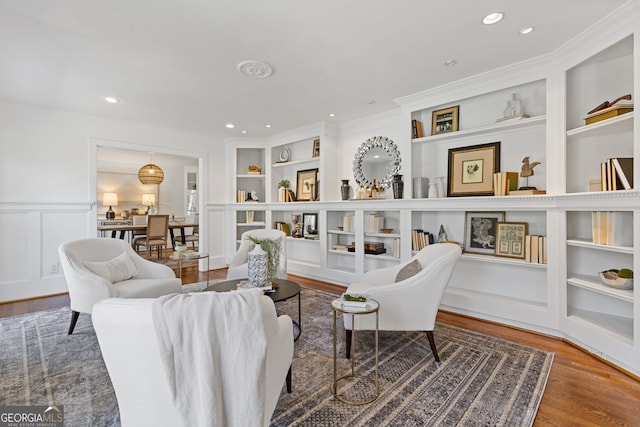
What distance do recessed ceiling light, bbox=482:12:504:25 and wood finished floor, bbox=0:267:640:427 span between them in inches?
101

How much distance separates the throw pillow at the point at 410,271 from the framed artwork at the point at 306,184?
271 centimetres

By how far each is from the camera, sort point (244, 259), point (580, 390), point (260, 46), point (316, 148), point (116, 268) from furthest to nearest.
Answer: point (316, 148) < point (244, 259) < point (116, 268) < point (260, 46) < point (580, 390)

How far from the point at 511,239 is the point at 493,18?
2.04m

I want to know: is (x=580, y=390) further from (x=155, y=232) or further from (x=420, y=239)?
(x=155, y=232)

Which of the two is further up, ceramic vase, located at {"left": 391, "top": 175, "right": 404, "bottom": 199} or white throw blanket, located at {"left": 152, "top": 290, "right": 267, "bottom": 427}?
ceramic vase, located at {"left": 391, "top": 175, "right": 404, "bottom": 199}

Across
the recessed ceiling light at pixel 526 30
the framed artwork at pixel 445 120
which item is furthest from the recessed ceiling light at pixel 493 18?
the framed artwork at pixel 445 120

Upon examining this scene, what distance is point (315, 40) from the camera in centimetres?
244

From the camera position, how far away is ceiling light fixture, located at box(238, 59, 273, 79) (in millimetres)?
2816

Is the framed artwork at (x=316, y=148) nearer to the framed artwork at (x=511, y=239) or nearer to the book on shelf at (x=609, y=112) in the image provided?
the framed artwork at (x=511, y=239)

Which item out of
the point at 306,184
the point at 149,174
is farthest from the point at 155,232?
the point at 306,184

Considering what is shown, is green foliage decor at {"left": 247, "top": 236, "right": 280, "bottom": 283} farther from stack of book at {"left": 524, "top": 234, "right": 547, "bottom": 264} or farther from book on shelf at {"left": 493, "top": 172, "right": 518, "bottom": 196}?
stack of book at {"left": 524, "top": 234, "right": 547, "bottom": 264}

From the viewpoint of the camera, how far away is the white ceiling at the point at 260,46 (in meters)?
2.07

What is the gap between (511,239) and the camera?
3119 millimetres

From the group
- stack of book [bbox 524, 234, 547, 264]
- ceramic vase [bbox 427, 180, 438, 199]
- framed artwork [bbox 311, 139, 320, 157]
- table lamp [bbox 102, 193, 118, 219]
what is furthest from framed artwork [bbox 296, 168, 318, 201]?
table lamp [bbox 102, 193, 118, 219]
